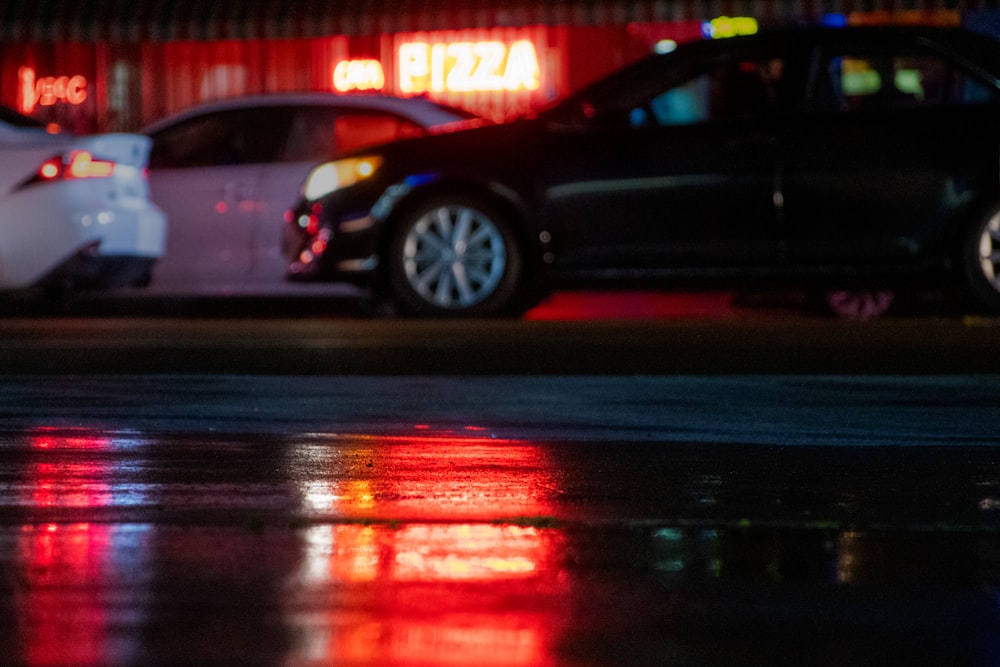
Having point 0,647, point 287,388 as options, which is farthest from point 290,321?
point 0,647

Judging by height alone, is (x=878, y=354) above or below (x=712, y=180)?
below

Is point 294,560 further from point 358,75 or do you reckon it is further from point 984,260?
point 358,75

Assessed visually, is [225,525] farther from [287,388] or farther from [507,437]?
[287,388]

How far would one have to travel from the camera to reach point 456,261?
1128cm

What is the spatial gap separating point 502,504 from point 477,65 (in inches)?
482

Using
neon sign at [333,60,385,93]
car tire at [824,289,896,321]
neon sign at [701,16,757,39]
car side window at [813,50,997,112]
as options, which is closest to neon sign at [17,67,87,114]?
neon sign at [333,60,385,93]

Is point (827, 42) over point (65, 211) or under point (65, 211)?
over

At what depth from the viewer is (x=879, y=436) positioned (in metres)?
7.17

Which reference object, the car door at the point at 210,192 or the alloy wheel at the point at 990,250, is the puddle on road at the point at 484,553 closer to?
the alloy wheel at the point at 990,250

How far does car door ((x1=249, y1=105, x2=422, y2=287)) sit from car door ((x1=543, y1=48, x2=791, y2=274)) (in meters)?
2.37

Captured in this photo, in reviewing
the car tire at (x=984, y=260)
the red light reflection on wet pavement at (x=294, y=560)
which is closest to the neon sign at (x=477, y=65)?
the car tire at (x=984, y=260)

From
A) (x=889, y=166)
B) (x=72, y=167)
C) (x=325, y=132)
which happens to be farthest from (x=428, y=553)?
(x=325, y=132)

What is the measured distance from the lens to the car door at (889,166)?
35.5 feet

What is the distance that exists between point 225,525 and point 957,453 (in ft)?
8.52
